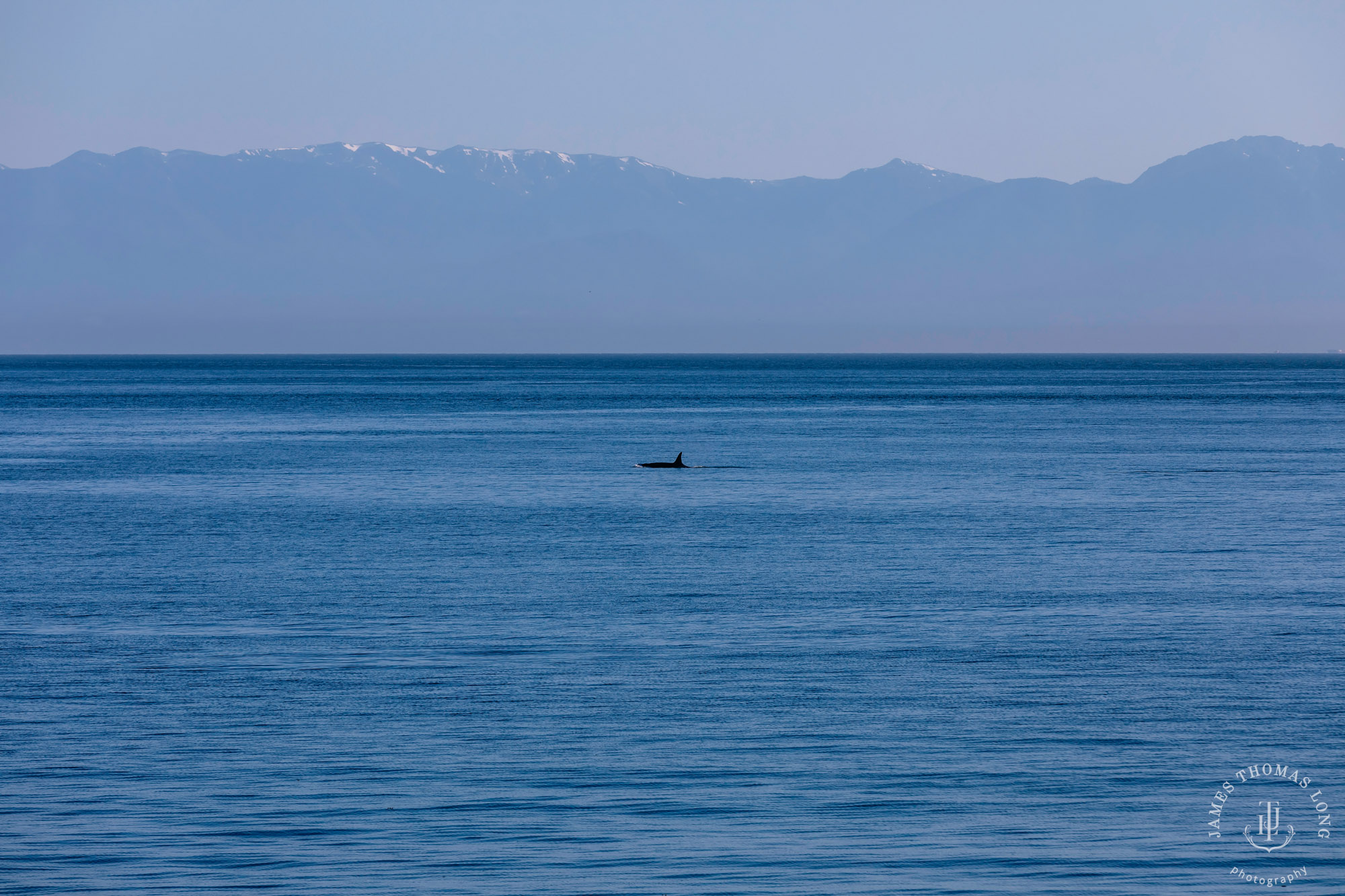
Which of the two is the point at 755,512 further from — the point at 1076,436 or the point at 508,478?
the point at 1076,436

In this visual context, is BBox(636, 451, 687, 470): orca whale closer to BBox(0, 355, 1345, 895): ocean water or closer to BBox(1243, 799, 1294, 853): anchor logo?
BBox(0, 355, 1345, 895): ocean water

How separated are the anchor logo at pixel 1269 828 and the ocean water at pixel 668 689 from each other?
7cm

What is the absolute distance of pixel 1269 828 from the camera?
1541 cm

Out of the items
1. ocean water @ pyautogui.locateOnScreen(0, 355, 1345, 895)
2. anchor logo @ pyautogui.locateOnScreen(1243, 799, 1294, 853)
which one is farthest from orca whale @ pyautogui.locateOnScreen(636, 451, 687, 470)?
anchor logo @ pyautogui.locateOnScreen(1243, 799, 1294, 853)

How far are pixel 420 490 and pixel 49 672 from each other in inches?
1216

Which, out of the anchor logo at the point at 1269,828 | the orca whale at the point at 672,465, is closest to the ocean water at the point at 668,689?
the anchor logo at the point at 1269,828

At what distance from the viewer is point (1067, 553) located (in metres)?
35.6

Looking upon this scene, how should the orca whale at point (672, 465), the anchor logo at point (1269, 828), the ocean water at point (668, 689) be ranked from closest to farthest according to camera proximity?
the ocean water at point (668, 689) < the anchor logo at point (1269, 828) < the orca whale at point (672, 465)

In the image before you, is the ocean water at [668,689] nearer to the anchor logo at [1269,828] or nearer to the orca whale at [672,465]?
the anchor logo at [1269,828]

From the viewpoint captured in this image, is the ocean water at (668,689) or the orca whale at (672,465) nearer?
the ocean water at (668,689)

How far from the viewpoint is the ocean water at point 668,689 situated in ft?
47.9

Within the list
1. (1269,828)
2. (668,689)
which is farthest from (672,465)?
(1269,828)

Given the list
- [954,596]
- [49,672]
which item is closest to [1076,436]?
[954,596]

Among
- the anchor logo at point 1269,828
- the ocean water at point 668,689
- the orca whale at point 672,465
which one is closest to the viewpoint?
the ocean water at point 668,689
